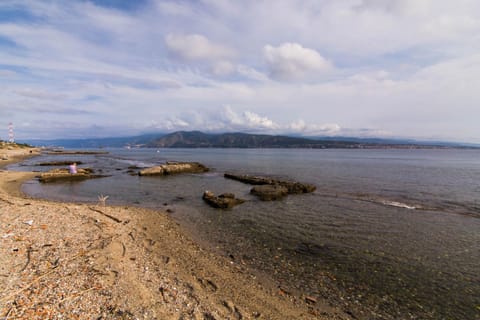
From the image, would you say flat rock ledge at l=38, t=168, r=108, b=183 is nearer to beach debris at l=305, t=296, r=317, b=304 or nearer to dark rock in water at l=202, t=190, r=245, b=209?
dark rock in water at l=202, t=190, r=245, b=209

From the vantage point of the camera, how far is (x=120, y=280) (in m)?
7.75

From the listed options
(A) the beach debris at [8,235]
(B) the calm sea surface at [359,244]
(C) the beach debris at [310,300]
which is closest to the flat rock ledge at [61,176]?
(B) the calm sea surface at [359,244]

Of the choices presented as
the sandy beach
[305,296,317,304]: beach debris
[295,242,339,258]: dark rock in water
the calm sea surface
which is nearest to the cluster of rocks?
the calm sea surface

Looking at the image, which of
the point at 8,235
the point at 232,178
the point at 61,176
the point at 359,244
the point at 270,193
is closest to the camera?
the point at 8,235

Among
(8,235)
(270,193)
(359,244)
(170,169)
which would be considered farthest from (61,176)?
(359,244)

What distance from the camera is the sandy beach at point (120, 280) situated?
6.25m

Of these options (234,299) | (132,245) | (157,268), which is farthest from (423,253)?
(132,245)

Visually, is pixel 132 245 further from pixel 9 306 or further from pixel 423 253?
pixel 423 253

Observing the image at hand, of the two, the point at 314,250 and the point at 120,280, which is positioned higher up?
the point at 120,280

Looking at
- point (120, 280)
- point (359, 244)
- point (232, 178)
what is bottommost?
point (232, 178)

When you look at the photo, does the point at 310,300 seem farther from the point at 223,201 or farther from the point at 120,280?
the point at 223,201

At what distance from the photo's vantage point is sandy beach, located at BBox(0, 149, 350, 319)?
6.25m

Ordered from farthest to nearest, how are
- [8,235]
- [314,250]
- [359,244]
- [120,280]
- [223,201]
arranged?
[223,201], [359,244], [314,250], [8,235], [120,280]

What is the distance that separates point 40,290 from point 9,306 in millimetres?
807
